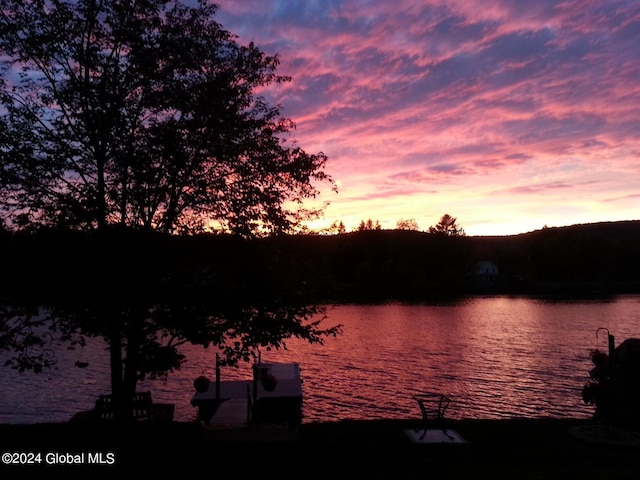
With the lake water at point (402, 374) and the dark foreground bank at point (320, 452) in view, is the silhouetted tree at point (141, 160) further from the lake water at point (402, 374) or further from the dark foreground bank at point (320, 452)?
the lake water at point (402, 374)

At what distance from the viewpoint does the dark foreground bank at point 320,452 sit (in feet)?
46.1

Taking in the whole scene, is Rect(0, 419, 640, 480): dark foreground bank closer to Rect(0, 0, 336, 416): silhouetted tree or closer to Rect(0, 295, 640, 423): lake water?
Rect(0, 0, 336, 416): silhouetted tree

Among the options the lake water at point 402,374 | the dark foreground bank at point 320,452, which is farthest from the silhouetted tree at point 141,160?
the lake water at point 402,374

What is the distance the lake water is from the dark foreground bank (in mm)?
14625

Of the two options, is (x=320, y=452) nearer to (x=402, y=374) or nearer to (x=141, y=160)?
(x=141, y=160)

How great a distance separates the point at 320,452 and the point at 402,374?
30.6 metres

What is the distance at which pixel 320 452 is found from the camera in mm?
16172

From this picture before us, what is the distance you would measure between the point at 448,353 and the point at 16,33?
4914 cm

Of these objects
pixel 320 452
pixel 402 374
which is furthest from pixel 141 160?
pixel 402 374

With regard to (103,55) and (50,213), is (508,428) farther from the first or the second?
(103,55)

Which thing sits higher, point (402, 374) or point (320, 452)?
point (320, 452)

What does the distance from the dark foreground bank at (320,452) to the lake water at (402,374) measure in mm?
14625

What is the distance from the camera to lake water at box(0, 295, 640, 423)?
113ft

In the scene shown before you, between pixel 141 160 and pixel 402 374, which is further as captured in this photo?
pixel 402 374
